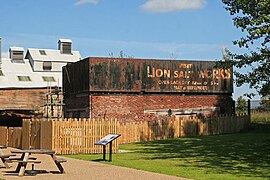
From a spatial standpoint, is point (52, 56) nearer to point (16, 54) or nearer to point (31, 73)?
point (16, 54)

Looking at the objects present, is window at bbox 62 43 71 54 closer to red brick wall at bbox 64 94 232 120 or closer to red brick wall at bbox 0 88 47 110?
red brick wall at bbox 0 88 47 110

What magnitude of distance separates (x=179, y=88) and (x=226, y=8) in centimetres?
1793

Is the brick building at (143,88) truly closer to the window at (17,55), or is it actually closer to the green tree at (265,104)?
the green tree at (265,104)

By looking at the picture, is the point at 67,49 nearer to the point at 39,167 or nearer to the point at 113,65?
the point at 113,65

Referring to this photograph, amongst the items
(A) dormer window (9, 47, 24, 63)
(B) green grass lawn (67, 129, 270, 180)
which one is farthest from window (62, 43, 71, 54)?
(B) green grass lawn (67, 129, 270, 180)

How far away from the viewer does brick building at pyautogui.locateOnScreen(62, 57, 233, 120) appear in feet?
→ 126

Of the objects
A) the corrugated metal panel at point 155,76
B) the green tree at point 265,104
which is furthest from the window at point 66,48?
the green tree at point 265,104

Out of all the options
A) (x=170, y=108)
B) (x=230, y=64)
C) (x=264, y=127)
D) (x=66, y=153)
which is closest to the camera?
(x=230, y=64)

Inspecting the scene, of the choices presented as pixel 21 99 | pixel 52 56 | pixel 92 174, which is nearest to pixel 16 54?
pixel 52 56

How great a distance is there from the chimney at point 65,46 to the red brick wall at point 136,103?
28.7 metres

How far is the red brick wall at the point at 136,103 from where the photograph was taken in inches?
1500

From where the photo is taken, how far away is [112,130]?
2606 cm

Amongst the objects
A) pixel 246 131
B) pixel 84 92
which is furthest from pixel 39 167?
pixel 246 131

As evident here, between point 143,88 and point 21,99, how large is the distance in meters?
17.2
